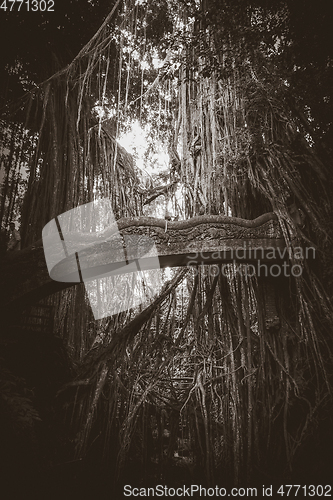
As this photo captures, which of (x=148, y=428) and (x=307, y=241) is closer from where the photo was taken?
(x=307, y=241)

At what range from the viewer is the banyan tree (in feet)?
7.12

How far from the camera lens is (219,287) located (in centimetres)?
292

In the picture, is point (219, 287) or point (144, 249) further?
point (219, 287)

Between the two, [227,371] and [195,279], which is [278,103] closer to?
[195,279]

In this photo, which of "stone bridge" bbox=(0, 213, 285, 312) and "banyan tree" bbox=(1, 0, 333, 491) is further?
"stone bridge" bbox=(0, 213, 285, 312)

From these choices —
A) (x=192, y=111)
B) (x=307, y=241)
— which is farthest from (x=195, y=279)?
(x=192, y=111)

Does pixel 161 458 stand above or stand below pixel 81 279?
below

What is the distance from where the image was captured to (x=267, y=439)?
2240mm

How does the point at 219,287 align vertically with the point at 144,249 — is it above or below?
below

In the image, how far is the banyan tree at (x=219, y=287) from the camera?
7.12 feet

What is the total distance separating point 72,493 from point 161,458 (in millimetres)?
702

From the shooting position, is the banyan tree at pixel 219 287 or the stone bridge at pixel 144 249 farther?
the stone bridge at pixel 144 249

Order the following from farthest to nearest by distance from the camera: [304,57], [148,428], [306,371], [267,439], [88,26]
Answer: [88,26] < [148,428] < [306,371] < [267,439] < [304,57]

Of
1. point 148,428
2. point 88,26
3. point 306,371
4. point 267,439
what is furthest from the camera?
point 88,26
